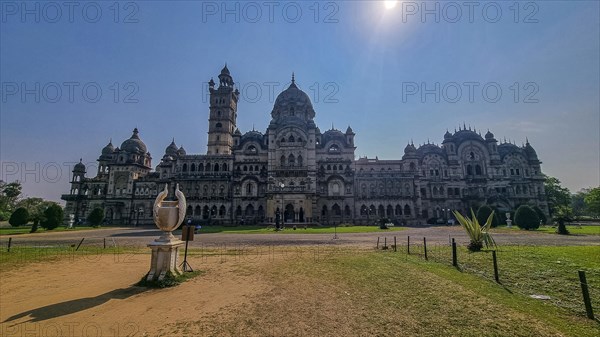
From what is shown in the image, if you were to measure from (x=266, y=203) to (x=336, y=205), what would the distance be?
12.7 metres

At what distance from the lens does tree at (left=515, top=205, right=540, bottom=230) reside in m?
29.7

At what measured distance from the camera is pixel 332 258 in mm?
12938

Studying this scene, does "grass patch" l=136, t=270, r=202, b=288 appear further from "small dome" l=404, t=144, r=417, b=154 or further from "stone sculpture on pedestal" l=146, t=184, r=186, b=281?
"small dome" l=404, t=144, r=417, b=154

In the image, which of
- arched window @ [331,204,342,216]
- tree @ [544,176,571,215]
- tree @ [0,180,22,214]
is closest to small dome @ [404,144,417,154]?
arched window @ [331,204,342,216]

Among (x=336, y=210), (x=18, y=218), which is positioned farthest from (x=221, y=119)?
(x=18, y=218)

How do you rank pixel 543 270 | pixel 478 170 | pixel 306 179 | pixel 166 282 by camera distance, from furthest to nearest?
pixel 478 170
pixel 306 179
pixel 543 270
pixel 166 282

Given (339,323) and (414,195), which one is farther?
(414,195)

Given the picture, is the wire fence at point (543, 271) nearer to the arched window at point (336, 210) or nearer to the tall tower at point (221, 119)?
the arched window at point (336, 210)

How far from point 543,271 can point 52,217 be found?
51.7 m

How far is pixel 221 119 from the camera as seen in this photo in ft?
189

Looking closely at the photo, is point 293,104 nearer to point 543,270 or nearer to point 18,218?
point 18,218

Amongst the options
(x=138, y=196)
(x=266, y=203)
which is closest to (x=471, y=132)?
(x=266, y=203)

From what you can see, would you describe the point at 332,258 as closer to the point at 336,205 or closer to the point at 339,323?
the point at 339,323

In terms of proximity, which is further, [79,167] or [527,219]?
[79,167]
